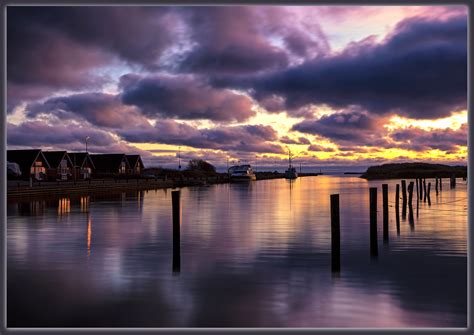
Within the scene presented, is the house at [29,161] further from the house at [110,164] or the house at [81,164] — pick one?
the house at [110,164]

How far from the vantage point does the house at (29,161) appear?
78.9m

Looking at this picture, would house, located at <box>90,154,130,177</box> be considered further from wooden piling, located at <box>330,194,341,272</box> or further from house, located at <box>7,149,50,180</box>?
wooden piling, located at <box>330,194,341,272</box>

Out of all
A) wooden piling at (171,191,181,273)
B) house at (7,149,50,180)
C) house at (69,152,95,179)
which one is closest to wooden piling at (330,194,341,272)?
wooden piling at (171,191,181,273)

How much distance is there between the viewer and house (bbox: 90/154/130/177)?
108812 mm

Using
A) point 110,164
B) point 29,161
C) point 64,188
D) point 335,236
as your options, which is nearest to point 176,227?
point 335,236

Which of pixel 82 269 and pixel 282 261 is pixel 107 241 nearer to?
pixel 82 269

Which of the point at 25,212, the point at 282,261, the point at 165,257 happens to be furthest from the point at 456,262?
the point at 25,212

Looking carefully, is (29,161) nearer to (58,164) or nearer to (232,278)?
(58,164)

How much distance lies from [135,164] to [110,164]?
10575 mm

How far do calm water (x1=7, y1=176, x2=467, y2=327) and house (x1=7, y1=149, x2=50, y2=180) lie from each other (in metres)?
53.9

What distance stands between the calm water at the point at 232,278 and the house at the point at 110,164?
80.7m

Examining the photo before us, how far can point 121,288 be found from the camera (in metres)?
14.1

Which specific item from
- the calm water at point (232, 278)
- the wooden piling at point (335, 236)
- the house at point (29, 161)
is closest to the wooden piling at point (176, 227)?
the calm water at point (232, 278)

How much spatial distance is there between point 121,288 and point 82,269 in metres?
3.39
